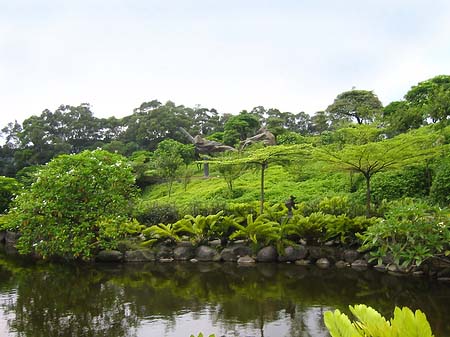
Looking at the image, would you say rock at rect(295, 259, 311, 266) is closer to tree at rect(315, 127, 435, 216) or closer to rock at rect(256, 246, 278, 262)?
rock at rect(256, 246, 278, 262)

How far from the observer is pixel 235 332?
226 inches

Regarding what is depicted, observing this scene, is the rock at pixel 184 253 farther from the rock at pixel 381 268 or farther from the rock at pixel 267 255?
the rock at pixel 381 268

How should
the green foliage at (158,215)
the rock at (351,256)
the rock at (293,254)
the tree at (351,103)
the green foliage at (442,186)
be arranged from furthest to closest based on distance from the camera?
the tree at (351,103) < the green foliage at (158,215) < the green foliage at (442,186) < the rock at (293,254) < the rock at (351,256)

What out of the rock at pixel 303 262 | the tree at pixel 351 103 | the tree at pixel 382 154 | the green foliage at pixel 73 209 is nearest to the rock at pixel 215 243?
the rock at pixel 303 262

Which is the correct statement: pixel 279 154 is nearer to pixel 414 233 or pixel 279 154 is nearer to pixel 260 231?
pixel 260 231

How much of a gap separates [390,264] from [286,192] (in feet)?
28.2

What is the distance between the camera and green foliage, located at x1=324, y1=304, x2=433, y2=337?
1303mm

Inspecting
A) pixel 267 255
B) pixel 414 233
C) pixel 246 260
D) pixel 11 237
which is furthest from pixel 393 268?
pixel 11 237

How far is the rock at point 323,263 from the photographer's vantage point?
995cm

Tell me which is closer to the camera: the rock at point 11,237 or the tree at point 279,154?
the tree at point 279,154

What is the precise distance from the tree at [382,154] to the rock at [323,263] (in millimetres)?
1800

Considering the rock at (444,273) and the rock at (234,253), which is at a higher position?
the rock at (234,253)

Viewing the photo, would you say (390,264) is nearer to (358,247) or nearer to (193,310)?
(358,247)

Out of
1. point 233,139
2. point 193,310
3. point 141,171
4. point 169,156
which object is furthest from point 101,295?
point 233,139
